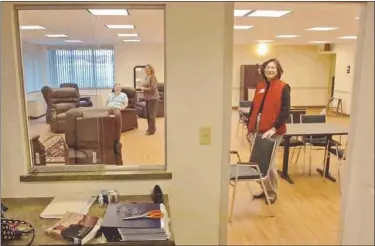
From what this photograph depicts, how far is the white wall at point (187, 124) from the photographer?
1.81 metres

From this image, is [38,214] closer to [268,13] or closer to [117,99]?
[117,99]

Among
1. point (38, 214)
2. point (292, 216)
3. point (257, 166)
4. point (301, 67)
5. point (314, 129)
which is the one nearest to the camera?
point (38, 214)

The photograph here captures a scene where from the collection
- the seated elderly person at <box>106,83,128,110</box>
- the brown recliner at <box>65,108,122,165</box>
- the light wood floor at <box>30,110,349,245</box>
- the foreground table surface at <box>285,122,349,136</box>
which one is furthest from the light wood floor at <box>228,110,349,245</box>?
the seated elderly person at <box>106,83,128,110</box>

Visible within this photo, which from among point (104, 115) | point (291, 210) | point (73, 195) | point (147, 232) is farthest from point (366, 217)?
point (291, 210)

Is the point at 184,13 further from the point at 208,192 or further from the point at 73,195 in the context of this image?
the point at 73,195

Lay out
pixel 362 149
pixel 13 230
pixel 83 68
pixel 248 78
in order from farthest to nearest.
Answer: pixel 248 78 → pixel 83 68 → pixel 13 230 → pixel 362 149

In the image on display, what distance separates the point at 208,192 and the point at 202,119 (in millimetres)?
454

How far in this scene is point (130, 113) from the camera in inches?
111

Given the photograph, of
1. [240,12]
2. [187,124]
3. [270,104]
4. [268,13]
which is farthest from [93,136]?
[268,13]

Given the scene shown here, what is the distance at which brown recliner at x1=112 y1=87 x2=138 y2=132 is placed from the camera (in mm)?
2639

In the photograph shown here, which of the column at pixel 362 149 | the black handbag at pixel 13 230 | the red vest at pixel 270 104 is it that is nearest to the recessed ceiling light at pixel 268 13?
the red vest at pixel 270 104

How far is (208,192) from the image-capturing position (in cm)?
202

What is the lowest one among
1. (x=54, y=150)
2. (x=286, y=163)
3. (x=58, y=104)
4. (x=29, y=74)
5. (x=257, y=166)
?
(x=286, y=163)

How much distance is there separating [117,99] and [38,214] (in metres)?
1.13
